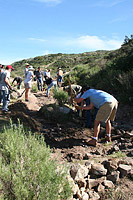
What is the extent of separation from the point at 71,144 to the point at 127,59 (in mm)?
6495

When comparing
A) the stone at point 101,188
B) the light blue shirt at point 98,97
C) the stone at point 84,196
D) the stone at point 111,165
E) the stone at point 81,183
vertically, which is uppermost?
the light blue shirt at point 98,97

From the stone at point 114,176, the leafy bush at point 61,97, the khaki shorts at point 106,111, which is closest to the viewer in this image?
the stone at point 114,176

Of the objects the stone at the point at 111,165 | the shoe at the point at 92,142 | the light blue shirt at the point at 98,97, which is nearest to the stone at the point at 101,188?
the stone at the point at 111,165

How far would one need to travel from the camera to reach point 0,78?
646cm

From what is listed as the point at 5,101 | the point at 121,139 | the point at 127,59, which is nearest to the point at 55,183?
the point at 121,139

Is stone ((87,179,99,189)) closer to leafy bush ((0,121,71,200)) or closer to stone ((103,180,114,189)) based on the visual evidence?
stone ((103,180,114,189))

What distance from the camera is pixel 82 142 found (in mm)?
4844

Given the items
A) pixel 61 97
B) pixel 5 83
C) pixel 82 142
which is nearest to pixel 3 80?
pixel 5 83

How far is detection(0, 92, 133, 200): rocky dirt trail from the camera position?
3127mm

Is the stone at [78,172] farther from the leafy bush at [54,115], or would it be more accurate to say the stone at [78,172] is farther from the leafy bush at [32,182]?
the leafy bush at [54,115]

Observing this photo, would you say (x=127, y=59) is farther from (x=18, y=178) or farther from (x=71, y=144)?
(x=18, y=178)

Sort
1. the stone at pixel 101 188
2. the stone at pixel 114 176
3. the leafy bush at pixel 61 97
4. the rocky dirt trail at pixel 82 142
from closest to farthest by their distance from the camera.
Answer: the stone at pixel 101 188 < the stone at pixel 114 176 < the rocky dirt trail at pixel 82 142 < the leafy bush at pixel 61 97

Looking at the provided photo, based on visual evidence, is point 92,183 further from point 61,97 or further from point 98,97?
point 61,97

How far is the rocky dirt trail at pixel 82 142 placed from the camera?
3.13 metres
